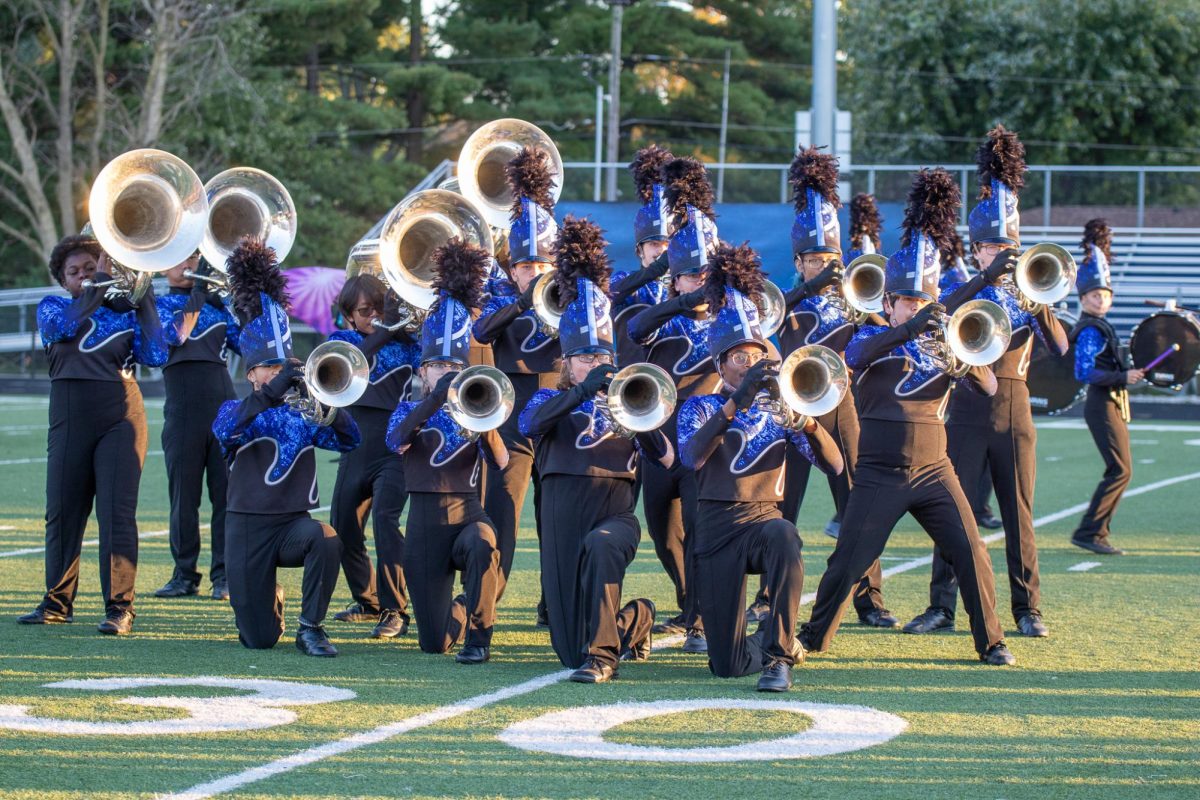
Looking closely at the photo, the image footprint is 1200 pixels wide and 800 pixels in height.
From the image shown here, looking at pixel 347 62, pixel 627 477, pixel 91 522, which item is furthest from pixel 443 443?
pixel 347 62

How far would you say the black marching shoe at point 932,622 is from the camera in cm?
771

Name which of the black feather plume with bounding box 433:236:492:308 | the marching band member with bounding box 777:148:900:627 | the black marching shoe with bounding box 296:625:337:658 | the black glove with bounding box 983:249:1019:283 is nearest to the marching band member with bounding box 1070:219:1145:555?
the marching band member with bounding box 777:148:900:627

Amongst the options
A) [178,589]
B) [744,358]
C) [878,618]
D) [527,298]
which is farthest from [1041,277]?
[178,589]

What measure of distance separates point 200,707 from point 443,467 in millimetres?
1577

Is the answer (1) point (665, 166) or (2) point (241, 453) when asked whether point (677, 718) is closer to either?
(2) point (241, 453)

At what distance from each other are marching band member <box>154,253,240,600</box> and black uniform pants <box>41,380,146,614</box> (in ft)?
2.44

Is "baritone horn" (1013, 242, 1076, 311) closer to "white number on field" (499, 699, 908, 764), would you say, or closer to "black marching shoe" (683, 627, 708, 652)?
"black marching shoe" (683, 627, 708, 652)

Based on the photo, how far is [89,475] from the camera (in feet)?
25.1

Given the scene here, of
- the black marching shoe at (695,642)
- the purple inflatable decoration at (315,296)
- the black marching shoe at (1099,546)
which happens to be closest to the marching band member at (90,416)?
the black marching shoe at (695,642)

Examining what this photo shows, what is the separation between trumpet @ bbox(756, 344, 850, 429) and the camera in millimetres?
6359

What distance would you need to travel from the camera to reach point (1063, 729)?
→ 5.73 metres

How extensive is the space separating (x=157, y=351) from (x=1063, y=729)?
13.7 ft

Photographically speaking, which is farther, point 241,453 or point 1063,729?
point 241,453

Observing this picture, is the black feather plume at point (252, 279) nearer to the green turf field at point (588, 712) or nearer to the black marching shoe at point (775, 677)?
the green turf field at point (588, 712)
